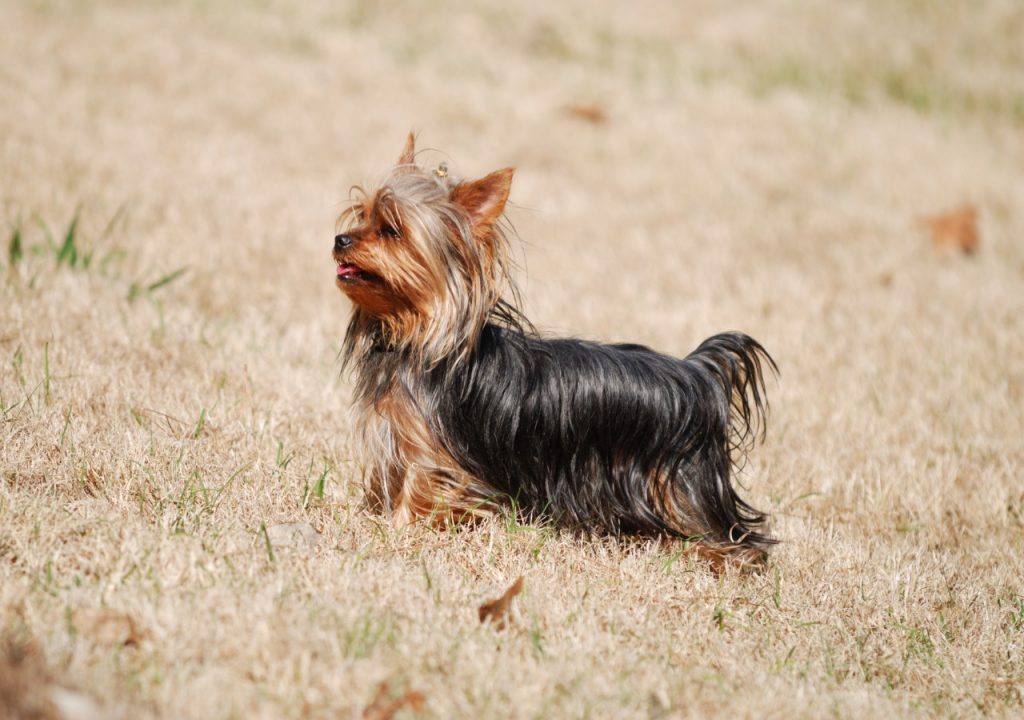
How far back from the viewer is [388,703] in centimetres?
297

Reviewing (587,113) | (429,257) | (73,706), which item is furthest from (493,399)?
(587,113)

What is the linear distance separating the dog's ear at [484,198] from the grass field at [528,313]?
132cm

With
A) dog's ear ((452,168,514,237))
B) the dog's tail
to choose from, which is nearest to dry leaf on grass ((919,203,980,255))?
the dog's tail

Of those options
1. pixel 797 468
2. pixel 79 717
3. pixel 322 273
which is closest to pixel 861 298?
pixel 797 468

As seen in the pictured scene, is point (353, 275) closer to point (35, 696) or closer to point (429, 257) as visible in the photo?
point (429, 257)

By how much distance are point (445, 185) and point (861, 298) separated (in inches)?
239

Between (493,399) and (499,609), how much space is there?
916mm

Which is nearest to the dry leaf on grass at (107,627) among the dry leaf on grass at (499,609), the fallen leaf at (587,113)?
the dry leaf on grass at (499,609)

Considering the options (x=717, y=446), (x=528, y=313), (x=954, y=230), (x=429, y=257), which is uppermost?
(x=954, y=230)

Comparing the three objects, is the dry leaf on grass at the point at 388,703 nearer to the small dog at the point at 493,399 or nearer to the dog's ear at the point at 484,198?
the small dog at the point at 493,399

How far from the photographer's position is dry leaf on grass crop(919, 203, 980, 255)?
10631 mm

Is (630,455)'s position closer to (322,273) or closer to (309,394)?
(309,394)

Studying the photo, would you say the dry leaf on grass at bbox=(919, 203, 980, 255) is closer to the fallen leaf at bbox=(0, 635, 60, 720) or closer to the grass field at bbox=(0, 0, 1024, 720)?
the grass field at bbox=(0, 0, 1024, 720)

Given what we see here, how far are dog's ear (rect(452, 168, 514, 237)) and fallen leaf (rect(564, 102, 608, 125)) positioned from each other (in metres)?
9.86
